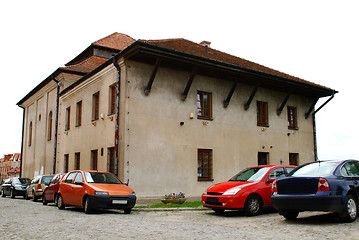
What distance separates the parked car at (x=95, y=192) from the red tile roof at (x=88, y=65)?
47.5 ft

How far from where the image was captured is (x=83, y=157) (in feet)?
70.2

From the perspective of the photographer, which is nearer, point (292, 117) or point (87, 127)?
point (87, 127)

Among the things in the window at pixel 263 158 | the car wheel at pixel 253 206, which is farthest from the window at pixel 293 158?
the car wheel at pixel 253 206

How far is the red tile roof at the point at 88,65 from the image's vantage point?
27.2 metres

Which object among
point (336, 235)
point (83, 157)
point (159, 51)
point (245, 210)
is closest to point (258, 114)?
point (159, 51)

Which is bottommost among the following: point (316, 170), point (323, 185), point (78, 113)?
point (323, 185)

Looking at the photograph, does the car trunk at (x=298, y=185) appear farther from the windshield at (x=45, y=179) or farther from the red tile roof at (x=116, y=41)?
the red tile roof at (x=116, y=41)

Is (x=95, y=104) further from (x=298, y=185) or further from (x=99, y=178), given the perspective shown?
(x=298, y=185)

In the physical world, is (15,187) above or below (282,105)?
below

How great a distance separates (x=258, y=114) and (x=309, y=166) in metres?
12.5

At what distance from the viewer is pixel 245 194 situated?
1101cm

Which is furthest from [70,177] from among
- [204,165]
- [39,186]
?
[204,165]

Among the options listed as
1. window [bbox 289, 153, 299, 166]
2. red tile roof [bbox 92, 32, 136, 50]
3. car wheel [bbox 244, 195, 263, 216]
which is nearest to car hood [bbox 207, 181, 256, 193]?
car wheel [bbox 244, 195, 263, 216]

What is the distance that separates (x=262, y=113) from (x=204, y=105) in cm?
446
